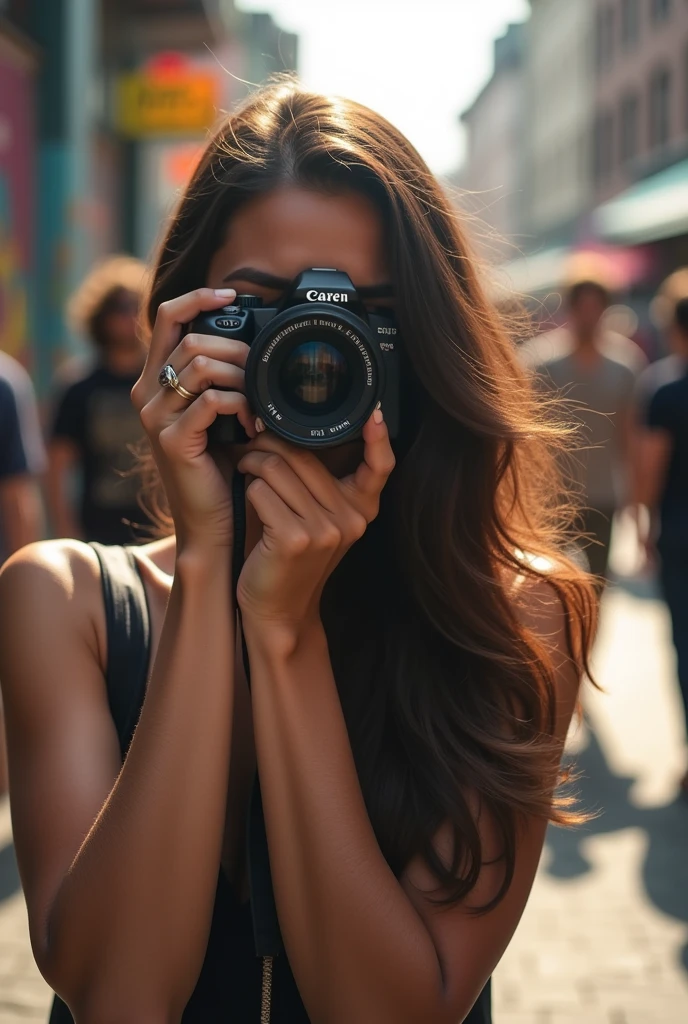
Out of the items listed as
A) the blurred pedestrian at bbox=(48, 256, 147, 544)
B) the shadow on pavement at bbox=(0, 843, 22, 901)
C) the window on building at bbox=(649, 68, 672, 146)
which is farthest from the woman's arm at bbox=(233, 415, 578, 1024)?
the window on building at bbox=(649, 68, 672, 146)

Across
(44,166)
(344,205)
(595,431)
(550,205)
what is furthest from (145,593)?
(550,205)

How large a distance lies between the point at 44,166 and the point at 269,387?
7794 millimetres

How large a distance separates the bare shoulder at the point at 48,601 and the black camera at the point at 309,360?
0.23 m

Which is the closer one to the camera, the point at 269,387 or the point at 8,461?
the point at 269,387

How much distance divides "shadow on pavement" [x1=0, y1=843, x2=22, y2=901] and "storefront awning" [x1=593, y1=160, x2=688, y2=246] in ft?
48.9

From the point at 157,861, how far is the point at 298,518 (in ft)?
1.31

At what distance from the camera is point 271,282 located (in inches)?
58.8

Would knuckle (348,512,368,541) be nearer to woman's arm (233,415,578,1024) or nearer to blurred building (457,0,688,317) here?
woman's arm (233,415,578,1024)

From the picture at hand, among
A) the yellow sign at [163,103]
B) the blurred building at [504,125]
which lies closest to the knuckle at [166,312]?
the yellow sign at [163,103]

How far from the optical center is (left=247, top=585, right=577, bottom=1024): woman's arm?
129 cm

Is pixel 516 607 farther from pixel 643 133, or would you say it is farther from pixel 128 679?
pixel 643 133

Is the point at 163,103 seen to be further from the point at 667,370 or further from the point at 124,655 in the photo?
the point at 124,655

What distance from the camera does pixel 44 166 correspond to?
8570mm

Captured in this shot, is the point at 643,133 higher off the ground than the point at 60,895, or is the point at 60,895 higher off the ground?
the point at 643,133
